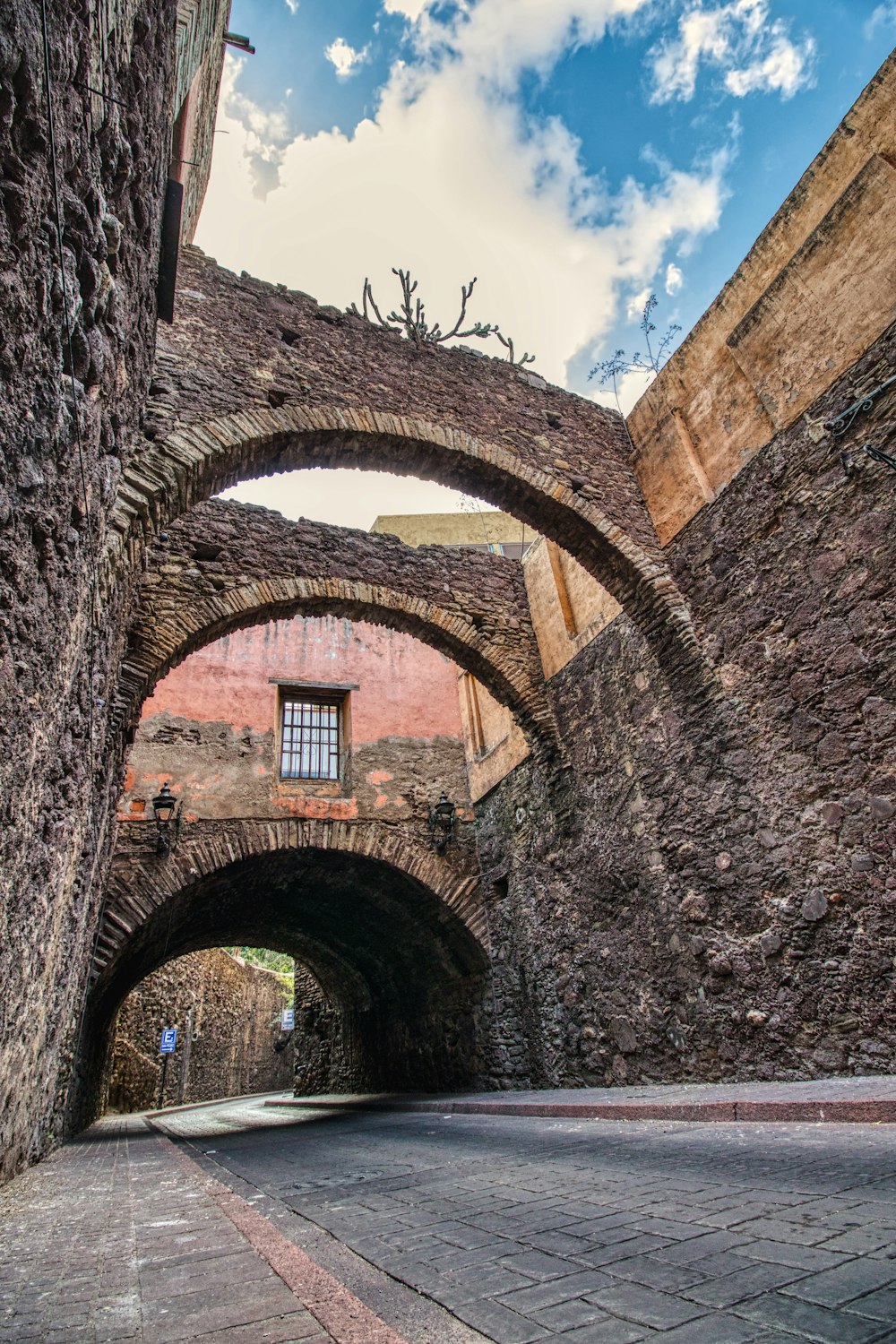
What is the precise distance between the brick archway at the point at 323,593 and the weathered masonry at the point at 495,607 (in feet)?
0.15

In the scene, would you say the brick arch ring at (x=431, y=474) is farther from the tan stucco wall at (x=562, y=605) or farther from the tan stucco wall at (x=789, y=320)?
the tan stucco wall at (x=562, y=605)

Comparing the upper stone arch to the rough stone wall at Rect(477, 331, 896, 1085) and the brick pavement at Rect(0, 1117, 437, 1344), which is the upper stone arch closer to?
the rough stone wall at Rect(477, 331, 896, 1085)

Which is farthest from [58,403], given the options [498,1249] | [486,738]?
[486,738]

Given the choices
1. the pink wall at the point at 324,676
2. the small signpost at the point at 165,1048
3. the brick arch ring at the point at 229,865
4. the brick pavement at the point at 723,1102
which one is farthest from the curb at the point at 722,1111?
the small signpost at the point at 165,1048

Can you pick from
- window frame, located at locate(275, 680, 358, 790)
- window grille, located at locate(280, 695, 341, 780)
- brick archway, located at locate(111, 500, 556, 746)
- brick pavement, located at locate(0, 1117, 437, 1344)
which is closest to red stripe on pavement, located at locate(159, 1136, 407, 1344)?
brick pavement, located at locate(0, 1117, 437, 1344)

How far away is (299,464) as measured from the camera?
19.6 ft

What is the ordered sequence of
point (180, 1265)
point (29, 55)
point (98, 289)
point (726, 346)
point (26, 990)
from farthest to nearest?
point (726, 346) < point (26, 990) < point (98, 289) < point (180, 1265) < point (29, 55)

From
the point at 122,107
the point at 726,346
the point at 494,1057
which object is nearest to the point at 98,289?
the point at 122,107

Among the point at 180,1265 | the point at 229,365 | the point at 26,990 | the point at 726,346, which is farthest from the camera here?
the point at 726,346

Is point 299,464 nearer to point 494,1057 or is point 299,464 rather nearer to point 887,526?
point 887,526

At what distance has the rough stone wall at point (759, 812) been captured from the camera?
4.45m

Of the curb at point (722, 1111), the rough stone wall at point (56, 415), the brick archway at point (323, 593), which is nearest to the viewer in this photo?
the rough stone wall at point (56, 415)

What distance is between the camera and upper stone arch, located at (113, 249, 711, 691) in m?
5.37

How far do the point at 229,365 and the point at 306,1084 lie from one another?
14857mm
